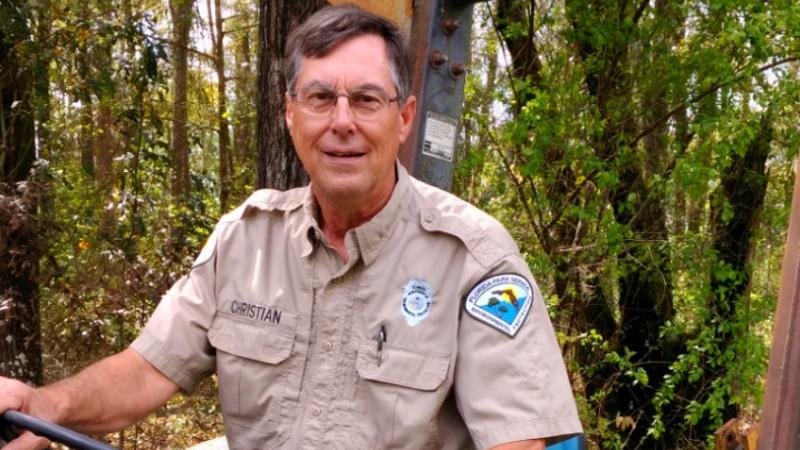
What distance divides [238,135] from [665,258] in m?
5.92

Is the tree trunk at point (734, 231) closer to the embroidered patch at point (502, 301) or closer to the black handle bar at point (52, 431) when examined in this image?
the embroidered patch at point (502, 301)

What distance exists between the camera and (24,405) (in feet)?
7.25

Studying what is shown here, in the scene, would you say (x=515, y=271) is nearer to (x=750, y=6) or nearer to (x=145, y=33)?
(x=750, y=6)

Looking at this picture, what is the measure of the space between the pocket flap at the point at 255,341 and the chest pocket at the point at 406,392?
0.22 metres

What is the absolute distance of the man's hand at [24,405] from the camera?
2123mm

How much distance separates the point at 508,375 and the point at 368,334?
35cm

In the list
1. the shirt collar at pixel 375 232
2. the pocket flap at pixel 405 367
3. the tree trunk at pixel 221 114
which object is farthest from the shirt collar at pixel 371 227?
the tree trunk at pixel 221 114

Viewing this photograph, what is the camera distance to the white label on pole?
3361 mm

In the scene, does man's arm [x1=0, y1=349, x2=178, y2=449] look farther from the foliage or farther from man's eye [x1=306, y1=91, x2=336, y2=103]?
the foliage

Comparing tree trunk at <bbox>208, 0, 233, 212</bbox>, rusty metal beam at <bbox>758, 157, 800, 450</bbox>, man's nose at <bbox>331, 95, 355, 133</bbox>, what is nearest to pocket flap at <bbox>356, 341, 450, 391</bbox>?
man's nose at <bbox>331, 95, 355, 133</bbox>

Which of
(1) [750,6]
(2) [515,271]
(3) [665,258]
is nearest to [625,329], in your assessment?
(3) [665,258]

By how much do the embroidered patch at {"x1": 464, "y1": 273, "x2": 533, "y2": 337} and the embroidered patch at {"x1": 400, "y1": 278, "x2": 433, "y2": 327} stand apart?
10 cm

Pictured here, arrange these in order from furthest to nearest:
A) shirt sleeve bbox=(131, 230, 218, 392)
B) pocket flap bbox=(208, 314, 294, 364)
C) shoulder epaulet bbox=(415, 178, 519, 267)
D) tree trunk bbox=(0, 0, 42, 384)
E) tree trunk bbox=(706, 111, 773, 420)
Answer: tree trunk bbox=(706, 111, 773, 420), tree trunk bbox=(0, 0, 42, 384), shirt sleeve bbox=(131, 230, 218, 392), pocket flap bbox=(208, 314, 294, 364), shoulder epaulet bbox=(415, 178, 519, 267)

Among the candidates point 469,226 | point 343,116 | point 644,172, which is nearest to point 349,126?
point 343,116
